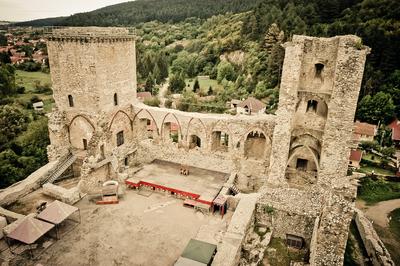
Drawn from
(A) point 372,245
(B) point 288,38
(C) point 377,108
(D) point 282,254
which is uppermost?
(B) point 288,38

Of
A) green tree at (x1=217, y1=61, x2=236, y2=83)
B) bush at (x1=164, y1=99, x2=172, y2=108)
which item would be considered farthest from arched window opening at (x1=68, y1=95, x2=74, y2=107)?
green tree at (x1=217, y1=61, x2=236, y2=83)

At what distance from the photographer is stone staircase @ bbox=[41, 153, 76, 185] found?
67.2ft

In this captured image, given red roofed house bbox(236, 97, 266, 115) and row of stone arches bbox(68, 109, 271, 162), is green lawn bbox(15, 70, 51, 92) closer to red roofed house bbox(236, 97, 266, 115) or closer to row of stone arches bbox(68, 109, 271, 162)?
red roofed house bbox(236, 97, 266, 115)

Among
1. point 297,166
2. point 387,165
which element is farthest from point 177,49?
point 297,166

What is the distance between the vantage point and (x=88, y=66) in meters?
19.9

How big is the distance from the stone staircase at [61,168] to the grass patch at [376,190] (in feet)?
83.5

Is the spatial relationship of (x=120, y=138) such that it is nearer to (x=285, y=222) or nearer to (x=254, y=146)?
(x=254, y=146)

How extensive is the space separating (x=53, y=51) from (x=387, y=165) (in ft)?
121

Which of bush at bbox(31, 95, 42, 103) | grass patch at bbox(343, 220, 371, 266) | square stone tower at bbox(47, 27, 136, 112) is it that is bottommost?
grass patch at bbox(343, 220, 371, 266)

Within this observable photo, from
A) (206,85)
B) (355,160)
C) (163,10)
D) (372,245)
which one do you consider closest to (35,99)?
(206,85)

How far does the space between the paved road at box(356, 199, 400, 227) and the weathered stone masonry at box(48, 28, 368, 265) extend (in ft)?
26.1

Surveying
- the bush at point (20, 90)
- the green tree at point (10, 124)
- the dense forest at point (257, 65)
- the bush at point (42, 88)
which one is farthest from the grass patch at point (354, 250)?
the bush at point (20, 90)

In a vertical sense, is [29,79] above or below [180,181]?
above

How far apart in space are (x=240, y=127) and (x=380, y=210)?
15468 mm
